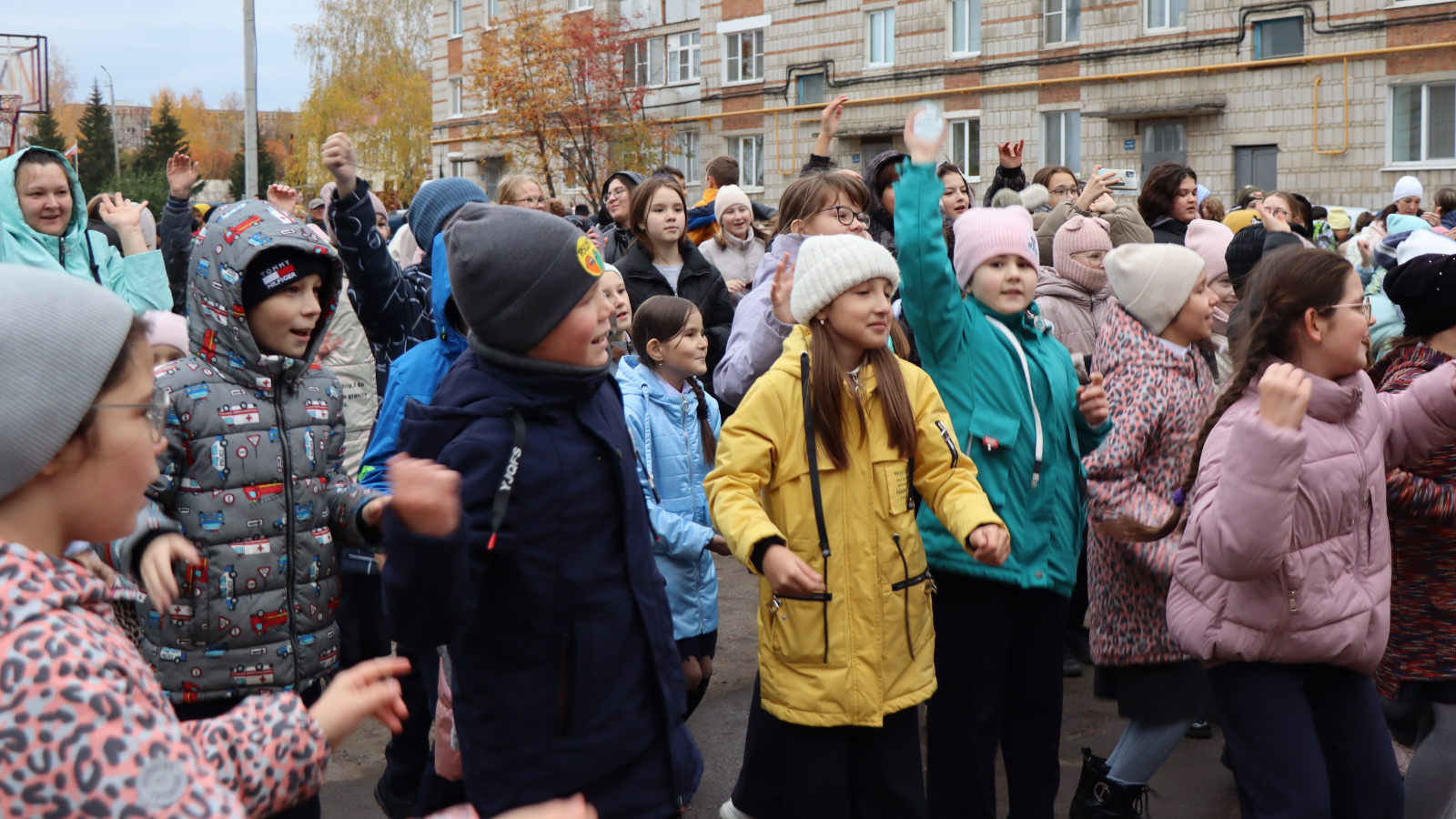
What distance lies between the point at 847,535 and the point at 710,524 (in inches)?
47.6

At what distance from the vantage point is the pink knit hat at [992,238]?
4.06m

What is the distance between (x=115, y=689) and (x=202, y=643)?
181cm

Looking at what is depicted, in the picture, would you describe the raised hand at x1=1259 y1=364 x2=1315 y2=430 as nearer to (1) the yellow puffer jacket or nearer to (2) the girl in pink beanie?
(1) the yellow puffer jacket

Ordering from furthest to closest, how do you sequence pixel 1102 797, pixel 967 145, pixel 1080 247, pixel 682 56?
pixel 682 56 → pixel 967 145 → pixel 1080 247 → pixel 1102 797

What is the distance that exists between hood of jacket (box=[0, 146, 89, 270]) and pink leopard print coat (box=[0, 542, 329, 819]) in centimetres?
463

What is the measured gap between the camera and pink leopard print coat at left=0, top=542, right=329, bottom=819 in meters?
1.36

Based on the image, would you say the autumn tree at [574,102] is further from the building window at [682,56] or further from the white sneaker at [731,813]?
the white sneaker at [731,813]

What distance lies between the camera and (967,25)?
29.5 m

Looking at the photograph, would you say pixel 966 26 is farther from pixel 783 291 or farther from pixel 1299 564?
pixel 1299 564

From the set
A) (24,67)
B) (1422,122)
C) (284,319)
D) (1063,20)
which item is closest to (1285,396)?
(284,319)

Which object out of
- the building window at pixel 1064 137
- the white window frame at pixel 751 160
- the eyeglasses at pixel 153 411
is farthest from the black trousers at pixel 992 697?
the white window frame at pixel 751 160

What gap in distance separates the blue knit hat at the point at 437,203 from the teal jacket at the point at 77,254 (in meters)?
1.54

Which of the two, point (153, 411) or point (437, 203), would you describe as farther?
point (437, 203)

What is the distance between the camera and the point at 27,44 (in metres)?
31.0
